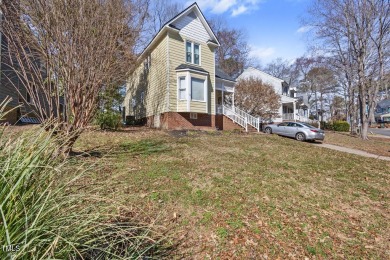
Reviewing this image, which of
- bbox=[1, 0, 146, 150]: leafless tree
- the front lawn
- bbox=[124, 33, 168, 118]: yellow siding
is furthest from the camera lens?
bbox=[124, 33, 168, 118]: yellow siding

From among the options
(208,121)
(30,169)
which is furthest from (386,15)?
(30,169)

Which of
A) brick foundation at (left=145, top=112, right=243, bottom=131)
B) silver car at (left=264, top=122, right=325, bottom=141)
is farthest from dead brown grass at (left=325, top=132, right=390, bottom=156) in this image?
brick foundation at (left=145, top=112, right=243, bottom=131)

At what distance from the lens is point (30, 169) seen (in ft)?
5.69

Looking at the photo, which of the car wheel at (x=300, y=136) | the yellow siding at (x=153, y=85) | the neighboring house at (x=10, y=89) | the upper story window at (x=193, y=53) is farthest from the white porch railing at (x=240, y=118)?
the neighboring house at (x=10, y=89)

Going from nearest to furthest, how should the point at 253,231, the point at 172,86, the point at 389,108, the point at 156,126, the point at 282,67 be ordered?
1. the point at 253,231
2. the point at 172,86
3. the point at 156,126
4. the point at 282,67
5. the point at 389,108

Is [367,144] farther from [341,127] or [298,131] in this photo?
[341,127]

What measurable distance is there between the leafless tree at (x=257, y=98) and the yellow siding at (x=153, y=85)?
9.86m

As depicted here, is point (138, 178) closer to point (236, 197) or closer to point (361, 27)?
point (236, 197)

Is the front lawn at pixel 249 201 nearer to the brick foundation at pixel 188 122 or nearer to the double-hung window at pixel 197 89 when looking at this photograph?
the brick foundation at pixel 188 122

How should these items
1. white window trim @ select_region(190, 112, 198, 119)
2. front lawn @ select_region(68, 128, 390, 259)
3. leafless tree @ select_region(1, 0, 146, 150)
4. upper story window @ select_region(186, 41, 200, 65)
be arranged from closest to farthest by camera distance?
front lawn @ select_region(68, 128, 390, 259) → leafless tree @ select_region(1, 0, 146, 150) → white window trim @ select_region(190, 112, 198, 119) → upper story window @ select_region(186, 41, 200, 65)

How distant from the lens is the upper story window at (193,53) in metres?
16.6

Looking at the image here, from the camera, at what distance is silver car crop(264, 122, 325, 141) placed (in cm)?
1555

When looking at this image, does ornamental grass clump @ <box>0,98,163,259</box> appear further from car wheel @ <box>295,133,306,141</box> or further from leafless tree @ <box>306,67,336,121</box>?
leafless tree @ <box>306,67,336,121</box>

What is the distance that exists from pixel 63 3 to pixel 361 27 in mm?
21926
